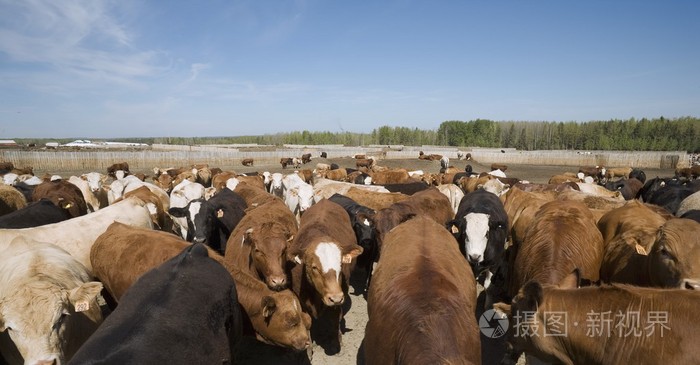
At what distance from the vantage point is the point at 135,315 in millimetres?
2979

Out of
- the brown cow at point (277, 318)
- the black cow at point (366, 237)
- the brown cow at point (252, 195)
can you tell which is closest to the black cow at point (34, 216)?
the brown cow at point (252, 195)

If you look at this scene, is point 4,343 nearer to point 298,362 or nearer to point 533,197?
point 298,362

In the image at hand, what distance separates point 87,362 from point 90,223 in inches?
216

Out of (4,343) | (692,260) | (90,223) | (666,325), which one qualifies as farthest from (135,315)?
(692,260)

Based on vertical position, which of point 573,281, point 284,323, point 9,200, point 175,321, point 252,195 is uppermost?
point 573,281

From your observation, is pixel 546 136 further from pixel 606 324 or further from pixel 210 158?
pixel 606 324

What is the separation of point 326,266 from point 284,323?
3.50 ft

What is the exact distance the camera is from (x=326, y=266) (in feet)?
16.3

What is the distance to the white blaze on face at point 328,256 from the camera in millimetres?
4984

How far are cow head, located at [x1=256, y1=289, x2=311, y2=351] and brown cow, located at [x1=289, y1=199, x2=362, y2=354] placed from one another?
2.48 ft

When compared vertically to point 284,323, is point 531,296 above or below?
above

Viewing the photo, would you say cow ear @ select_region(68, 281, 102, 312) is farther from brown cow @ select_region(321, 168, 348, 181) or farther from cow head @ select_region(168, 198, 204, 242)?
brown cow @ select_region(321, 168, 348, 181)

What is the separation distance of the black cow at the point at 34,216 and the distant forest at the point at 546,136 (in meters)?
85.4

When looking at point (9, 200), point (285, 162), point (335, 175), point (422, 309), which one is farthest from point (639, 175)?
point (9, 200)
